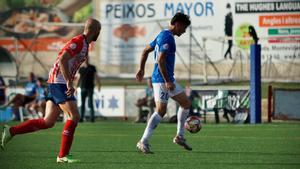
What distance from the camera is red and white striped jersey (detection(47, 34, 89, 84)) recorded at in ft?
41.3

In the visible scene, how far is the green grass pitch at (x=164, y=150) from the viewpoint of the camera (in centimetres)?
1228

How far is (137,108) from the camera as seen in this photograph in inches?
1130

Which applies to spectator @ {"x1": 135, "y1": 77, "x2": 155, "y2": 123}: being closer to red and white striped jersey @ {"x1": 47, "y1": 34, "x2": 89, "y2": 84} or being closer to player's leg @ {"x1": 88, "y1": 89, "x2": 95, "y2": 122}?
player's leg @ {"x1": 88, "y1": 89, "x2": 95, "y2": 122}

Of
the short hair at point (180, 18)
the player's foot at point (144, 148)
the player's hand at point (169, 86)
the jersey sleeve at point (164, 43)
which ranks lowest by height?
the player's foot at point (144, 148)

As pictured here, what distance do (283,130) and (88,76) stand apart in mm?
8798

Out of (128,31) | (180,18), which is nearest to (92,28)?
(180,18)

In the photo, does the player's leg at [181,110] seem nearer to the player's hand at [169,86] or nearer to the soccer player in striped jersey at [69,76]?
the player's hand at [169,86]

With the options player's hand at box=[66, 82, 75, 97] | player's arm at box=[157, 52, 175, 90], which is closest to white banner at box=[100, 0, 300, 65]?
player's arm at box=[157, 52, 175, 90]

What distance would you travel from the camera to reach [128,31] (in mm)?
40156

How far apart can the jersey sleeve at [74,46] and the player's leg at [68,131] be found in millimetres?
710

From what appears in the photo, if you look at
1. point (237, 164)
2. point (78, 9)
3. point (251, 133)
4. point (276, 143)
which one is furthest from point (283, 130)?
point (78, 9)

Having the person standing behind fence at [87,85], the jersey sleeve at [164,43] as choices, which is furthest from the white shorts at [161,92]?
the person standing behind fence at [87,85]

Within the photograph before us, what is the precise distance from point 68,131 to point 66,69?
88cm

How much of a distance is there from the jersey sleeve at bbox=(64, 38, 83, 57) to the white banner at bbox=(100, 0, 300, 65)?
23966mm
